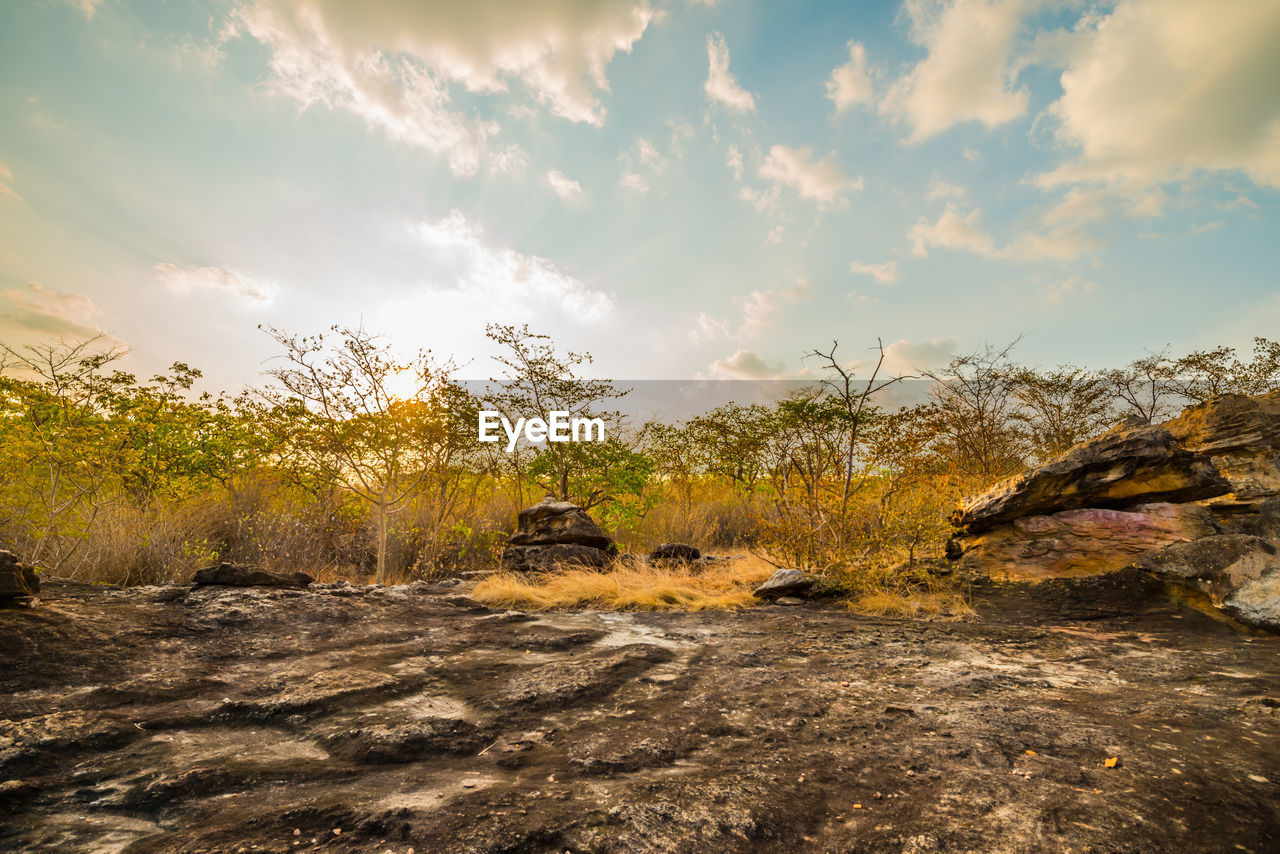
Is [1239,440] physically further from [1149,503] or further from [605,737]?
[605,737]

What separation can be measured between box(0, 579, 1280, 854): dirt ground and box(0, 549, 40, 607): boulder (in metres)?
0.17

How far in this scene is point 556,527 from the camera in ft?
34.2

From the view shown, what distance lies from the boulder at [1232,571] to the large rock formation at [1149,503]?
1 centimetres

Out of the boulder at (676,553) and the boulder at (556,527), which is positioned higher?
the boulder at (556,527)

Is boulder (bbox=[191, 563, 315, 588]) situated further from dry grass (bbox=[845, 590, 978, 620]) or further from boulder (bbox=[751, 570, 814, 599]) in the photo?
dry grass (bbox=[845, 590, 978, 620])

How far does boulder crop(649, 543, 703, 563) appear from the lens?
10.4 metres

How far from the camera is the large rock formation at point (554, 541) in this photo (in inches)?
388

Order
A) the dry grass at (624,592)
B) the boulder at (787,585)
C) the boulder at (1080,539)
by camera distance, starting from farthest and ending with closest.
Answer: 1. the boulder at (787,585)
2. the dry grass at (624,592)
3. the boulder at (1080,539)

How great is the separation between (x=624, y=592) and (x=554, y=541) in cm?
301

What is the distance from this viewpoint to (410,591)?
25.0ft

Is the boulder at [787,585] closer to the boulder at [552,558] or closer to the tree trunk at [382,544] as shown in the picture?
the boulder at [552,558]

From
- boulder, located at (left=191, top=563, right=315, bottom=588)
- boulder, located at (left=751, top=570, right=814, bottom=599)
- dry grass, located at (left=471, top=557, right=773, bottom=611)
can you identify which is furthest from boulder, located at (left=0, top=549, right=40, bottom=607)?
boulder, located at (left=751, top=570, right=814, bottom=599)

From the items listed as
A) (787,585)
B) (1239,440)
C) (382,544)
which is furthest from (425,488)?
(1239,440)

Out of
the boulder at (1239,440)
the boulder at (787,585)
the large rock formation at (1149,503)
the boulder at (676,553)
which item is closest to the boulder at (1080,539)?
the large rock formation at (1149,503)
